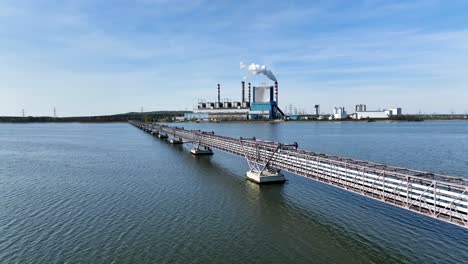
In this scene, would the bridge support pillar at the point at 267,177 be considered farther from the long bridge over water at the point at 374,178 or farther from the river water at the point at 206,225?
the river water at the point at 206,225

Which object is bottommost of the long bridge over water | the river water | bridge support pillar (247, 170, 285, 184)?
the river water

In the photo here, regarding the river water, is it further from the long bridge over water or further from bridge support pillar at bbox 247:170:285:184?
the long bridge over water

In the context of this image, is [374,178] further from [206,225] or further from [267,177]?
[267,177]

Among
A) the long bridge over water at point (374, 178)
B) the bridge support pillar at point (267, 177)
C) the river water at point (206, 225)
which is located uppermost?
the long bridge over water at point (374, 178)

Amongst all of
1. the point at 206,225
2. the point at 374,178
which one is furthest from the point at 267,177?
the point at 374,178

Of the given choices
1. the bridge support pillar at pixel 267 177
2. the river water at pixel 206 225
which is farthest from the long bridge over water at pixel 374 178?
the river water at pixel 206 225

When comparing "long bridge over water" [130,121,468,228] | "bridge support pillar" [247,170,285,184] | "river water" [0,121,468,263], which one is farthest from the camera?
"bridge support pillar" [247,170,285,184]

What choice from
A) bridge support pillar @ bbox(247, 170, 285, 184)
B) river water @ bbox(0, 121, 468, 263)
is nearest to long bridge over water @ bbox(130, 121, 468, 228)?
bridge support pillar @ bbox(247, 170, 285, 184)

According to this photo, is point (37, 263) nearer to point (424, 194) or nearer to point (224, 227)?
point (224, 227)
